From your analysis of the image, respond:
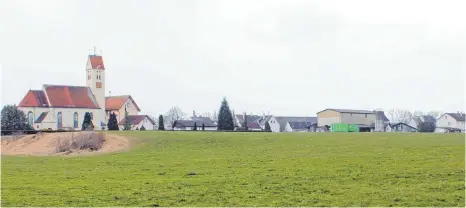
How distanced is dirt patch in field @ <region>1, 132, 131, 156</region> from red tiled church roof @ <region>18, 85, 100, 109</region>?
149 feet

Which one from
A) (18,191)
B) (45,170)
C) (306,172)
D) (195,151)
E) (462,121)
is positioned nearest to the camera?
(18,191)

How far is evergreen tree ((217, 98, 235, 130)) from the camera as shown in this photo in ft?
297

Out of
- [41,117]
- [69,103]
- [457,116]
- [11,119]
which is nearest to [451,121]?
[457,116]

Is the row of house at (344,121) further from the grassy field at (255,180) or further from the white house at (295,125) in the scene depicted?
the grassy field at (255,180)

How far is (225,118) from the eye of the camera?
298 feet

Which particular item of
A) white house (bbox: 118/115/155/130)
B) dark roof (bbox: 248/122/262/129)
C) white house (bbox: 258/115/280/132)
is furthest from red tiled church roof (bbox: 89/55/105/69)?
white house (bbox: 258/115/280/132)

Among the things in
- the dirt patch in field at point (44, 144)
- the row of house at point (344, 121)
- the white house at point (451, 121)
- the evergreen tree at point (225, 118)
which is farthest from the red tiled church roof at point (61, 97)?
the white house at point (451, 121)

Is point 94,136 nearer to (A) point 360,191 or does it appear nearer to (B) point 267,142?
(B) point 267,142

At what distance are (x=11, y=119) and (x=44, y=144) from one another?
3769 centimetres

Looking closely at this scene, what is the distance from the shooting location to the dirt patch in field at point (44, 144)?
49812 mm

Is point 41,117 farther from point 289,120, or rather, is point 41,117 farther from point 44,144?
point 289,120

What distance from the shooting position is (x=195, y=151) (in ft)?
143

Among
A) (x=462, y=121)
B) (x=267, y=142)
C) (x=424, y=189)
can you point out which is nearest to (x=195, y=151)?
(x=267, y=142)

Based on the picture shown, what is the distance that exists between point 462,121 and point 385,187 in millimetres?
128469
